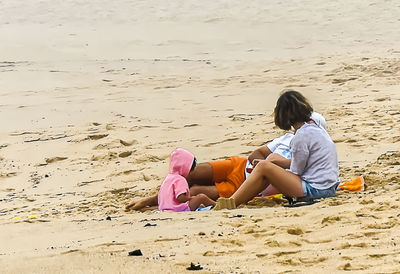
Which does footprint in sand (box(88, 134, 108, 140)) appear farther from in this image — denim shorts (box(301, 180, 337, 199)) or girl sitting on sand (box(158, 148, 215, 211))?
denim shorts (box(301, 180, 337, 199))

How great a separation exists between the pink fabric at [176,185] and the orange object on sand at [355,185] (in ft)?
3.61

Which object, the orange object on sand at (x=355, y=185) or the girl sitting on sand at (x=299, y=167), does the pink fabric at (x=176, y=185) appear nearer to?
the girl sitting on sand at (x=299, y=167)

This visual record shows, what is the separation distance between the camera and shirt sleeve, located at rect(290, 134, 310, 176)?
17.1 ft

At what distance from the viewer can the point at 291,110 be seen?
5316mm

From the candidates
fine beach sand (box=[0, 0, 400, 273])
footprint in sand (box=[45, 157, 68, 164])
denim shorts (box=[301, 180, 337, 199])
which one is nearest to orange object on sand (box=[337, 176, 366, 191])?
fine beach sand (box=[0, 0, 400, 273])

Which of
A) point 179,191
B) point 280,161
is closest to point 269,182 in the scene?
point 280,161

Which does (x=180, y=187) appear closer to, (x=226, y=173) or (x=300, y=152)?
(x=226, y=173)

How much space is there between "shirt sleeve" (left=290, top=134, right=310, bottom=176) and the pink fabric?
797mm

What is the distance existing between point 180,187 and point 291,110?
0.95m

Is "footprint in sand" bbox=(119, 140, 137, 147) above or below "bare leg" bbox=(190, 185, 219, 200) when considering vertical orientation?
below

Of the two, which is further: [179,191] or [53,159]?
[53,159]

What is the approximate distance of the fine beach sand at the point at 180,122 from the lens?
3.71 meters

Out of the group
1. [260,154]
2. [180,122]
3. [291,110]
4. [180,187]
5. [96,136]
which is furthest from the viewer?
[180,122]

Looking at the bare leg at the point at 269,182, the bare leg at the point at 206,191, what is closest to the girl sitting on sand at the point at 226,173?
the bare leg at the point at 206,191
